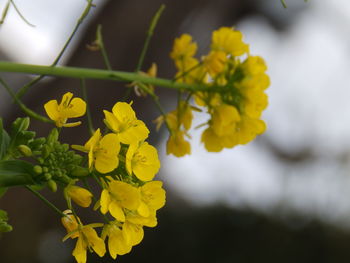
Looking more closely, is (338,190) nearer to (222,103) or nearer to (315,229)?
(315,229)

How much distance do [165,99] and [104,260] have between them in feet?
2.27

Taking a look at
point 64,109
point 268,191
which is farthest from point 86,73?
point 268,191

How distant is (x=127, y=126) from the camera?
371 millimetres

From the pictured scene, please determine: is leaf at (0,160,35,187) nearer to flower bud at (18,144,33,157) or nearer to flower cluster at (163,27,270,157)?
flower bud at (18,144,33,157)

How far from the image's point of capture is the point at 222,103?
54cm

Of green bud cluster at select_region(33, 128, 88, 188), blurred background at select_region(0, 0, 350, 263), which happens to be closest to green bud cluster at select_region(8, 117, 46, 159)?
green bud cluster at select_region(33, 128, 88, 188)

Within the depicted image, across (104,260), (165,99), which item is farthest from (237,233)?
(165,99)

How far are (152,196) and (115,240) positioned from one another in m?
0.04

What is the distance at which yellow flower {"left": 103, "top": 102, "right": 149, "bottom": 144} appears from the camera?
37cm

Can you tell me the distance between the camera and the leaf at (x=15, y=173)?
1.14ft

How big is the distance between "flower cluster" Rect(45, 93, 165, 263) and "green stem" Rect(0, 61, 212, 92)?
0.05 m

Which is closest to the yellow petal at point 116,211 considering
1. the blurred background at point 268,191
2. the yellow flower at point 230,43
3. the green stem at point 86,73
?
the green stem at point 86,73

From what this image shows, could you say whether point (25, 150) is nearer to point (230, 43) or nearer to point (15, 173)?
point (15, 173)

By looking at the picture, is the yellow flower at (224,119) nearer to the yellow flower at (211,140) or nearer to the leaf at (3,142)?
the yellow flower at (211,140)
